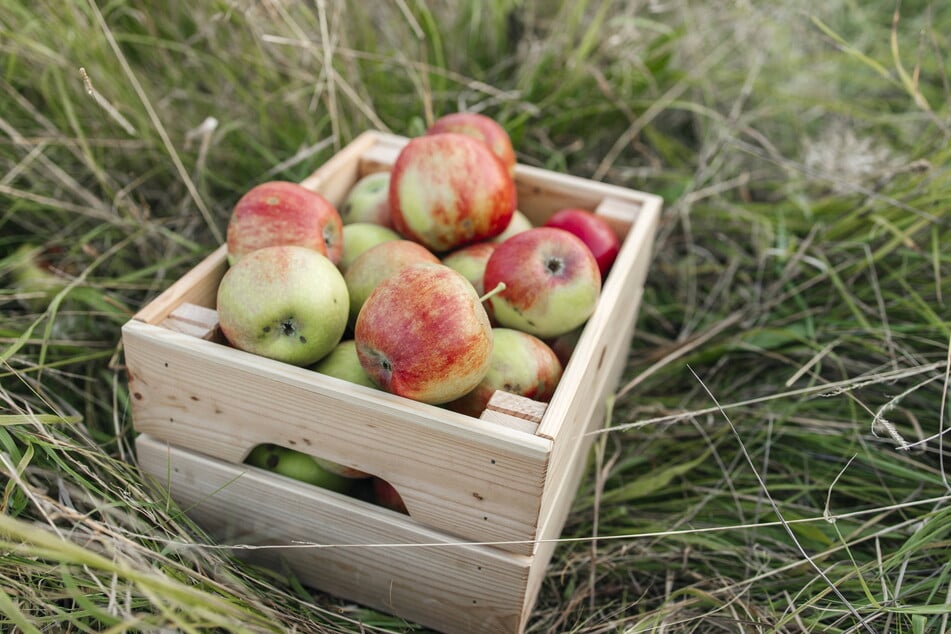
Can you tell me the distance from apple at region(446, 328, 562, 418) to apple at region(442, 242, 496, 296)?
0.18 meters

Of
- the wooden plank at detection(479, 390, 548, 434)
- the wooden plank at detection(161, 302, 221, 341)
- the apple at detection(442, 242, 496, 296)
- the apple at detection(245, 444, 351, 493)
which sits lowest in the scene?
the apple at detection(245, 444, 351, 493)

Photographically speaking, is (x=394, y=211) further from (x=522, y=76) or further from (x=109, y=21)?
(x=109, y=21)

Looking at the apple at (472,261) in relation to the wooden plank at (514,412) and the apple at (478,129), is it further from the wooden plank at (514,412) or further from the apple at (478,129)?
the wooden plank at (514,412)

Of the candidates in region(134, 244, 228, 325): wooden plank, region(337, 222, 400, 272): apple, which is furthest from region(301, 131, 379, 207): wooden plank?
region(134, 244, 228, 325): wooden plank

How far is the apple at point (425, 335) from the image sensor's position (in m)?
1.29

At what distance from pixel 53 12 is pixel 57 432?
53.2 inches

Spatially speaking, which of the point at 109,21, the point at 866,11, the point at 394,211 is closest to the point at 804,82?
the point at 866,11

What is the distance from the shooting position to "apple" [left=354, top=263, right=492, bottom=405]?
1286 millimetres

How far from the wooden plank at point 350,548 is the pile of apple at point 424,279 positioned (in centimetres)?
8

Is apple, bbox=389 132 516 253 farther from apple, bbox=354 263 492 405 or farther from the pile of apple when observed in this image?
apple, bbox=354 263 492 405

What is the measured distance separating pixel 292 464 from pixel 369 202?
2.18 feet

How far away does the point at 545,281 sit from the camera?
1.52 m

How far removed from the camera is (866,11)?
10.8 feet

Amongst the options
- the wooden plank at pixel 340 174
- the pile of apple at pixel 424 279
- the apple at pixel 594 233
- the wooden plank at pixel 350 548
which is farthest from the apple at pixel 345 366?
the apple at pixel 594 233
